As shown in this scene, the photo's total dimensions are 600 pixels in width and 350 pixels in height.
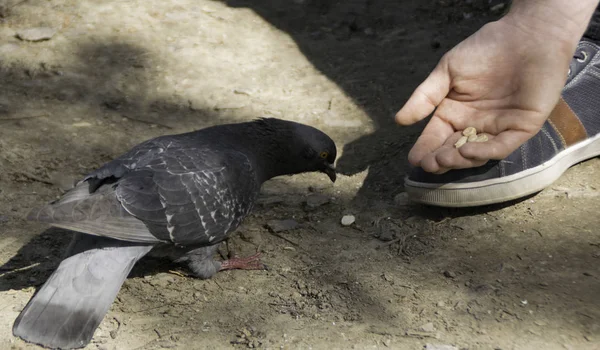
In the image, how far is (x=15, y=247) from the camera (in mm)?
4488

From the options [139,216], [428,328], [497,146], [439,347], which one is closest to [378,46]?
[497,146]

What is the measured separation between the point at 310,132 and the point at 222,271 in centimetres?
128

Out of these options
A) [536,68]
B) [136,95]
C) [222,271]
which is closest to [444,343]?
[222,271]

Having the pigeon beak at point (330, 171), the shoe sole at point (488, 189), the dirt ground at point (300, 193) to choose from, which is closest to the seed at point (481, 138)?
the shoe sole at point (488, 189)

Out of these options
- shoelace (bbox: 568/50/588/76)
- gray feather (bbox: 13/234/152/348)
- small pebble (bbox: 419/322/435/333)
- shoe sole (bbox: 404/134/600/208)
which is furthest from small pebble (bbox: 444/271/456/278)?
shoelace (bbox: 568/50/588/76)

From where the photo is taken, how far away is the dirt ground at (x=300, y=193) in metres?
3.76

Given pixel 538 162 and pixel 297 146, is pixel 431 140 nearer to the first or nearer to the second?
pixel 538 162

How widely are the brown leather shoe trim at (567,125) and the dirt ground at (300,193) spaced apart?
300 millimetres

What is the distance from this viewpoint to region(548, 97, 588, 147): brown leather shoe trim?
481 cm

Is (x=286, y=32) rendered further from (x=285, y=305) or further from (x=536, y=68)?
(x=285, y=305)

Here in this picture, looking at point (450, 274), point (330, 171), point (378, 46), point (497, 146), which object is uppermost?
point (497, 146)

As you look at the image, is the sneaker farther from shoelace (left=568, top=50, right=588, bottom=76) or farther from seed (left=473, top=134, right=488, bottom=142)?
seed (left=473, top=134, right=488, bottom=142)

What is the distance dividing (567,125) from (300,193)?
206cm

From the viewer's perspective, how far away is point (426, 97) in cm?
465
